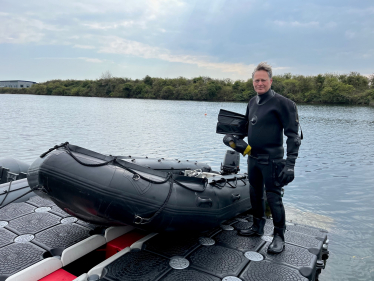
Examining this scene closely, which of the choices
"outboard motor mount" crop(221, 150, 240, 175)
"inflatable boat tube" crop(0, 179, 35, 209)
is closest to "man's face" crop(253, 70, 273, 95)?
"outboard motor mount" crop(221, 150, 240, 175)

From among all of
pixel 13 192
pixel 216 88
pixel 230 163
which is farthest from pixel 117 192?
pixel 216 88

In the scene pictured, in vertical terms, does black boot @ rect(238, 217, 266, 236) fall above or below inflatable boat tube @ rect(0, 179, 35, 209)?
below

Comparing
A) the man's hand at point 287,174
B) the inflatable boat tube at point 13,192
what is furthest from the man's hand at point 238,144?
the inflatable boat tube at point 13,192

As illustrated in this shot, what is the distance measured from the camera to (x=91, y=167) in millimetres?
2066

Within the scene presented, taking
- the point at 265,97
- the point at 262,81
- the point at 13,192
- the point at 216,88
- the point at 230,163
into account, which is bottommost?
the point at 13,192

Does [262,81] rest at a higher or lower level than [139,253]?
higher

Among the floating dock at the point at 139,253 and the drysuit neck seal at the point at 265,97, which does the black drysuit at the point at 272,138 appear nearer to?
the drysuit neck seal at the point at 265,97

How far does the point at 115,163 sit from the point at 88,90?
60.9 metres

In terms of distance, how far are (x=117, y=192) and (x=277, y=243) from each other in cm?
139

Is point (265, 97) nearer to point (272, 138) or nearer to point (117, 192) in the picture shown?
point (272, 138)

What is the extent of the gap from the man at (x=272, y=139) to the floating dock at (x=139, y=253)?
249 millimetres

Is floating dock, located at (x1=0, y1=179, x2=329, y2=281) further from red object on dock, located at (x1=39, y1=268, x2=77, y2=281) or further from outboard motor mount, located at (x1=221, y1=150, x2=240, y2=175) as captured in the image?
outboard motor mount, located at (x1=221, y1=150, x2=240, y2=175)

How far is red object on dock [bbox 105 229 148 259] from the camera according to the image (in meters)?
2.28

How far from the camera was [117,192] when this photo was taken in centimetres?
201
